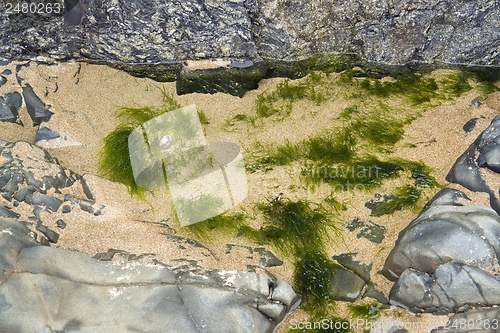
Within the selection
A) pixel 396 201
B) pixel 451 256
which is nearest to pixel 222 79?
pixel 396 201

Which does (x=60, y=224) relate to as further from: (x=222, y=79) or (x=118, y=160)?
(x=222, y=79)

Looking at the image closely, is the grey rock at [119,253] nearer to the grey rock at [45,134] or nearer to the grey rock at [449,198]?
the grey rock at [45,134]

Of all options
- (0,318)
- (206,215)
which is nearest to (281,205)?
(206,215)

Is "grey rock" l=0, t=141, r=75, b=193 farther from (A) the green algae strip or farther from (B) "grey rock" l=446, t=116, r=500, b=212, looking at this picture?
(B) "grey rock" l=446, t=116, r=500, b=212

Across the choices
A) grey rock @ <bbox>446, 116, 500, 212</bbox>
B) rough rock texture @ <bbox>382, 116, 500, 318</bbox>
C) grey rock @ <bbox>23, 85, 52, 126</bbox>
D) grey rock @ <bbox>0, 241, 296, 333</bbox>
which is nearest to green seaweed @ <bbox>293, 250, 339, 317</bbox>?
grey rock @ <bbox>0, 241, 296, 333</bbox>

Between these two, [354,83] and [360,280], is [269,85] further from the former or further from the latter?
[360,280]

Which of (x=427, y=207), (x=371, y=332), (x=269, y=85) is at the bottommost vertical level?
(x=371, y=332)

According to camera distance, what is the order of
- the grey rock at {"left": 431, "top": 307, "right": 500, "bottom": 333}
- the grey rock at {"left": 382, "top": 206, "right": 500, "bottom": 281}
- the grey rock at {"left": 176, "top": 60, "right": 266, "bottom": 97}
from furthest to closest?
the grey rock at {"left": 176, "top": 60, "right": 266, "bottom": 97} < the grey rock at {"left": 382, "top": 206, "right": 500, "bottom": 281} < the grey rock at {"left": 431, "top": 307, "right": 500, "bottom": 333}

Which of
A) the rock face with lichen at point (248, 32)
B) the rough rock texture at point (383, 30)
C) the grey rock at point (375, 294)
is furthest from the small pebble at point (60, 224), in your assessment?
the rough rock texture at point (383, 30)
